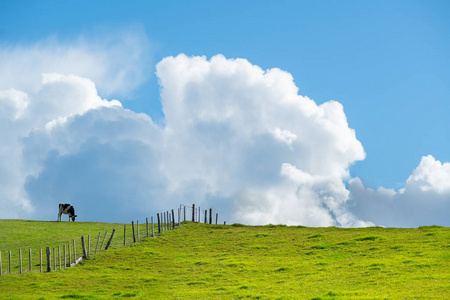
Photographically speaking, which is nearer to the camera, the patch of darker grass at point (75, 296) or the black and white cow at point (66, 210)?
the patch of darker grass at point (75, 296)

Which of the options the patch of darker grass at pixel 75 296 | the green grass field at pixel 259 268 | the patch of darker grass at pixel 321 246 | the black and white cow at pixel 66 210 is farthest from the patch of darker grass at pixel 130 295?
the black and white cow at pixel 66 210

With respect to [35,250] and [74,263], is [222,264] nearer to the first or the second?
[74,263]

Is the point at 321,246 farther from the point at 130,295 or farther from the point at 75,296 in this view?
the point at 75,296

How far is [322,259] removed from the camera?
40.2 metres

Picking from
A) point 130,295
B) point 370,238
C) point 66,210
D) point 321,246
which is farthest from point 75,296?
point 66,210

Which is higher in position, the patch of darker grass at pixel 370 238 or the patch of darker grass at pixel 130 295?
the patch of darker grass at pixel 370 238

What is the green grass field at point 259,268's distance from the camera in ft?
96.3

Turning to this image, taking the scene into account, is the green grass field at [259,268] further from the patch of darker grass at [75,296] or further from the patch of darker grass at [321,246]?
the patch of darker grass at [321,246]

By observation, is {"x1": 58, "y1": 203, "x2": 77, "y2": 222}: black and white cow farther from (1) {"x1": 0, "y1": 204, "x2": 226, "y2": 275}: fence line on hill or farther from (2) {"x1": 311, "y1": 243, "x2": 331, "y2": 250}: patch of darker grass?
(2) {"x1": 311, "y1": 243, "x2": 331, "y2": 250}: patch of darker grass

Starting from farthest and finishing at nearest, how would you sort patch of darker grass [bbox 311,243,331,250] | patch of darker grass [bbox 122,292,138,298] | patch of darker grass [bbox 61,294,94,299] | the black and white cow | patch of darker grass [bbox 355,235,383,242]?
the black and white cow
patch of darker grass [bbox 355,235,383,242]
patch of darker grass [bbox 311,243,331,250]
patch of darker grass [bbox 122,292,138,298]
patch of darker grass [bbox 61,294,94,299]

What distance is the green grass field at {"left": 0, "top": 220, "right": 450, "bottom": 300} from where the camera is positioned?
2936 cm

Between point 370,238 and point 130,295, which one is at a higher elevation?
point 370,238

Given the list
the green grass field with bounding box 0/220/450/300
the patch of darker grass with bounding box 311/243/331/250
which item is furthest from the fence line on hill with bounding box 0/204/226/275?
the patch of darker grass with bounding box 311/243/331/250

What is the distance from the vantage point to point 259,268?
124ft
